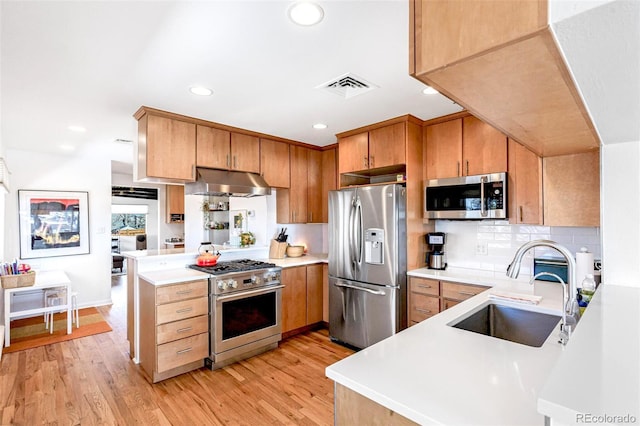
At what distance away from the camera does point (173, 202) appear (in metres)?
7.34

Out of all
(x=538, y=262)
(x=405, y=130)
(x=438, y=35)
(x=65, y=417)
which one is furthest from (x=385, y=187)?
(x=65, y=417)

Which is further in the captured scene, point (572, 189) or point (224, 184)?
point (224, 184)

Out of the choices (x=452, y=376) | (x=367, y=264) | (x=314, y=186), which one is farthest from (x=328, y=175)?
(x=452, y=376)

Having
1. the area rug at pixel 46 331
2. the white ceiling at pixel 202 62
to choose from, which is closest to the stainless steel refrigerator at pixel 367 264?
the white ceiling at pixel 202 62

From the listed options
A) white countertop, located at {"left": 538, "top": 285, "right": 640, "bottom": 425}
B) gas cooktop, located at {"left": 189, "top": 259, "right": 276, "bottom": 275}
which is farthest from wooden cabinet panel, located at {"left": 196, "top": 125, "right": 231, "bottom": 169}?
white countertop, located at {"left": 538, "top": 285, "right": 640, "bottom": 425}

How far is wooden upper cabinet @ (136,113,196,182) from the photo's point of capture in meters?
2.90

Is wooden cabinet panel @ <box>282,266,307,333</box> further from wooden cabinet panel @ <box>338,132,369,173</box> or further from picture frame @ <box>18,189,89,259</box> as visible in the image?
picture frame @ <box>18,189,89,259</box>

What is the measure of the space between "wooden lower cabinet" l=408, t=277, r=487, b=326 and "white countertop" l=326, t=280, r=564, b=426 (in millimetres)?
1370

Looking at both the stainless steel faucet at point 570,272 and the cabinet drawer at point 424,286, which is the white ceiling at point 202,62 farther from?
the cabinet drawer at point 424,286

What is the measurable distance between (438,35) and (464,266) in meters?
3.01

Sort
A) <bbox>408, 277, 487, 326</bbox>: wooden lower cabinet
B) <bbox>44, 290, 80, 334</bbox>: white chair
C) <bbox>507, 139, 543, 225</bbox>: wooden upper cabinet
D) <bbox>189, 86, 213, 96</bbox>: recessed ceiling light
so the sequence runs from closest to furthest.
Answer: <bbox>189, 86, 213, 96</bbox>: recessed ceiling light → <bbox>507, 139, 543, 225</bbox>: wooden upper cabinet → <bbox>408, 277, 487, 326</bbox>: wooden lower cabinet → <bbox>44, 290, 80, 334</bbox>: white chair

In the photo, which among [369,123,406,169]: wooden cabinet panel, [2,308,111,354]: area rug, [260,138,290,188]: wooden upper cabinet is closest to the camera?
[369,123,406,169]: wooden cabinet panel

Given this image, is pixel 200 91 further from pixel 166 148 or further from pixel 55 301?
pixel 55 301

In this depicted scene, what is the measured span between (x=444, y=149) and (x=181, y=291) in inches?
110
